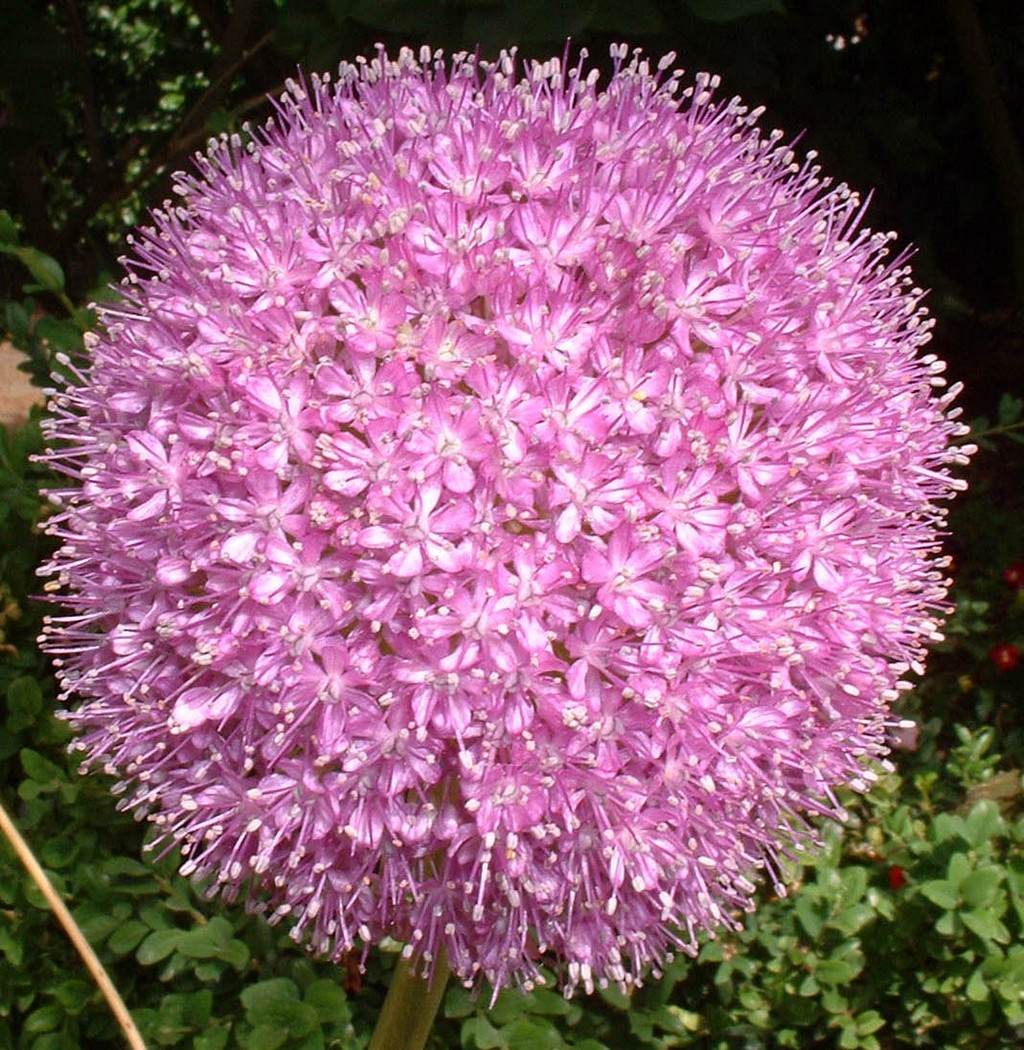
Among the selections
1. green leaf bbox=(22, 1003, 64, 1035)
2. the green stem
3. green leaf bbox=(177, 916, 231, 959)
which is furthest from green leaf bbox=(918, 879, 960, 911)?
Answer: green leaf bbox=(22, 1003, 64, 1035)

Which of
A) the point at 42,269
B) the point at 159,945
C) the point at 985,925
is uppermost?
the point at 42,269

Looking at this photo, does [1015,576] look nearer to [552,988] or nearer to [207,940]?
[552,988]

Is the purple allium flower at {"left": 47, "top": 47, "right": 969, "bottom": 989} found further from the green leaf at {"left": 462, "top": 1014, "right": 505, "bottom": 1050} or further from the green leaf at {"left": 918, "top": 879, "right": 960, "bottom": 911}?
the green leaf at {"left": 918, "top": 879, "right": 960, "bottom": 911}

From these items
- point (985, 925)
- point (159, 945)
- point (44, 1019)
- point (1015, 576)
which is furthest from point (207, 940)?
point (1015, 576)

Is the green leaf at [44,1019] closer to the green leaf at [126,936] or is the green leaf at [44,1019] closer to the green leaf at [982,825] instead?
the green leaf at [126,936]

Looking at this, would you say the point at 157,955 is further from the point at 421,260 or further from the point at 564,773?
the point at 421,260

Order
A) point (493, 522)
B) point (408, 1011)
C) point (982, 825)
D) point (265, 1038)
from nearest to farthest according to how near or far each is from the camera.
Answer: point (493, 522)
point (408, 1011)
point (265, 1038)
point (982, 825)

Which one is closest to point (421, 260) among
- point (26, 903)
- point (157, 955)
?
point (157, 955)

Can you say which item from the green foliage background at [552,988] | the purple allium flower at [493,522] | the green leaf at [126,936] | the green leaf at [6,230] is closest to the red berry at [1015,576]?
the green foliage background at [552,988]
